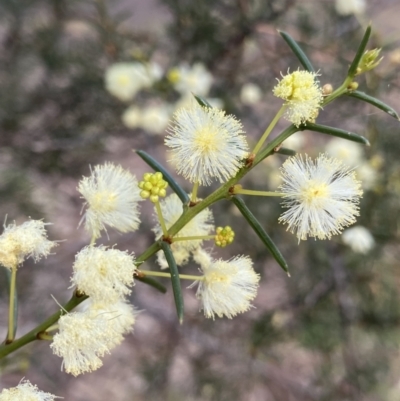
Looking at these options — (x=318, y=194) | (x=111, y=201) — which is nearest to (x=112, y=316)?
(x=111, y=201)

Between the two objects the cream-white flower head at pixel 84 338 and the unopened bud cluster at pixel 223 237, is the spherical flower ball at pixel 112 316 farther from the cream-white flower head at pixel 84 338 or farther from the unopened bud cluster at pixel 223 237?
the unopened bud cluster at pixel 223 237

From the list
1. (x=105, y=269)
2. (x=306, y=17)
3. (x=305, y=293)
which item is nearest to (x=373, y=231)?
(x=305, y=293)

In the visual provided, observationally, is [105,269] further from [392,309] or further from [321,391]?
[321,391]

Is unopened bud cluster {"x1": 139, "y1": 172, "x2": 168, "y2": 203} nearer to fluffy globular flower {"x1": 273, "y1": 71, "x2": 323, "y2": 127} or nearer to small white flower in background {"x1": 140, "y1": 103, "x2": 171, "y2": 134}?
fluffy globular flower {"x1": 273, "y1": 71, "x2": 323, "y2": 127}

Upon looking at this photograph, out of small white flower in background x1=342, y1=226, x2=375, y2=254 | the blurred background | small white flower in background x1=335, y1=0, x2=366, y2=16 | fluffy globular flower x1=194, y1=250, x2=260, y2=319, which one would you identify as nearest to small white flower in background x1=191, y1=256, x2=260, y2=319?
fluffy globular flower x1=194, y1=250, x2=260, y2=319

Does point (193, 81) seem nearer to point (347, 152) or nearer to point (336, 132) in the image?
point (347, 152)

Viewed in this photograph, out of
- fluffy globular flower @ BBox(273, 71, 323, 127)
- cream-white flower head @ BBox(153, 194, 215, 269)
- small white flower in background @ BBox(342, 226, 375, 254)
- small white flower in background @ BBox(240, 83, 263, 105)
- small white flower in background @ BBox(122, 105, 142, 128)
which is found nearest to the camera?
fluffy globular flower @ BBox(273, 71, 323, 127)
